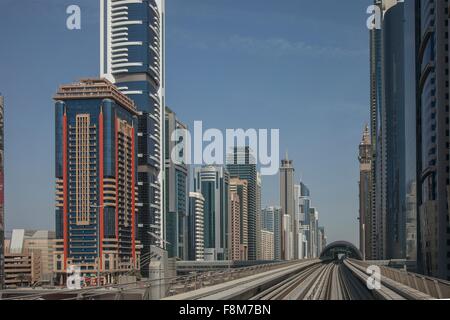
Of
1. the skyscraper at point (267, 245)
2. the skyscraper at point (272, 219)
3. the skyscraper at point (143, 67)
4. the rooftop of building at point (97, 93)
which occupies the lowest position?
the skyscraper at point (267, 245)

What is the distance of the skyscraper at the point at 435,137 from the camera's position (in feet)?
221

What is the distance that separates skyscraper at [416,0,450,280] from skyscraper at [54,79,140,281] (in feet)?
117

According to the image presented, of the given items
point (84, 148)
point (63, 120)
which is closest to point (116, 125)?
point (63, 120)

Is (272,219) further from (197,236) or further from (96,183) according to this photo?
(96,183)

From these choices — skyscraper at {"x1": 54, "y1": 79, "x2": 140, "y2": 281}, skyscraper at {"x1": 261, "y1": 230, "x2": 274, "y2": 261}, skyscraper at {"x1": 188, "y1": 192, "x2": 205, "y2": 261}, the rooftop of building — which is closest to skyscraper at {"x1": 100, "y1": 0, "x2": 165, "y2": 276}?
the rooftop of building

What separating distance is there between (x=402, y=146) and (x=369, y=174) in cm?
4782

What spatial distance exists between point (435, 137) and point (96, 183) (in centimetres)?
4652

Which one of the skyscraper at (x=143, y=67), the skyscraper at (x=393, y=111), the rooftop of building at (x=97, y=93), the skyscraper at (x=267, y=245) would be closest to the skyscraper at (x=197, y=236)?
the skyscraper at (x=143, y=67)

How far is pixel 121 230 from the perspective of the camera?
93812mm

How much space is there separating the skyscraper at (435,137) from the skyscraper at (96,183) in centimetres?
3552

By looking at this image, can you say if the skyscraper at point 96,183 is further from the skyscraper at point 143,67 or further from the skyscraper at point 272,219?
the skyscraper at point 272,219

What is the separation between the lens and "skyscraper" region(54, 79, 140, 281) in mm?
81812

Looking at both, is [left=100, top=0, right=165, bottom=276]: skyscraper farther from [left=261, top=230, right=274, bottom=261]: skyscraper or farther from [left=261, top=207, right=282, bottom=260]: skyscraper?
[left=261, top=230, right=274, bottom=261]: skyscraper

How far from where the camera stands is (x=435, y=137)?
7156 cm
